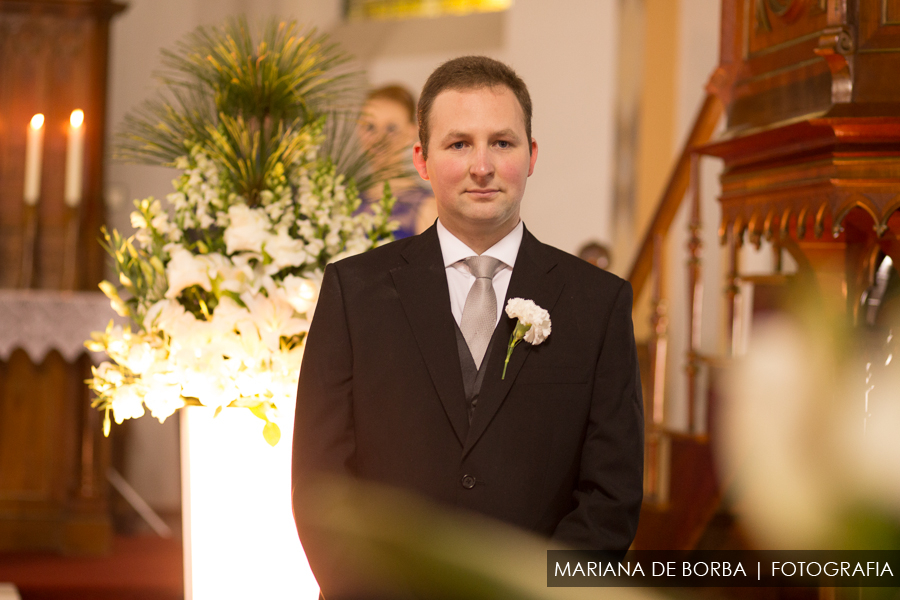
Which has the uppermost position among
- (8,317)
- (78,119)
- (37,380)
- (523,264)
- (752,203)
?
(78,119)

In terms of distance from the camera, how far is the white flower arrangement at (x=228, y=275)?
1898mm

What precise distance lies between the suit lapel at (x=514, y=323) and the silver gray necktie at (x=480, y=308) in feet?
0.09

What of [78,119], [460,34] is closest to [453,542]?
[78,119]

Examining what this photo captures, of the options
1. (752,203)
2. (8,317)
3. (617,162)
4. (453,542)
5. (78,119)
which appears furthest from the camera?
(617,162)

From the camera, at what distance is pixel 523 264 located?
149 centimetres

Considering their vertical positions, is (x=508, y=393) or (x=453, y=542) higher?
(x=508, y=393)

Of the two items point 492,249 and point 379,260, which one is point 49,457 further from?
point 492,249

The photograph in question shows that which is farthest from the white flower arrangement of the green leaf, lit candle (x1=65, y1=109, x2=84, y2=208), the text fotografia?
lit candle (x1=65, y1=109, x2=84, y2=208)

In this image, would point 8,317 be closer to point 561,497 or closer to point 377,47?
Result: point 377,47

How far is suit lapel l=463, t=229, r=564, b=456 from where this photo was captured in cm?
140

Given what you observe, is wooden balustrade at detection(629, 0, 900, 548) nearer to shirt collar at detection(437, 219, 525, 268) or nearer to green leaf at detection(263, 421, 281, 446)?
shirt collar at detection(437, 219, 525, 268)

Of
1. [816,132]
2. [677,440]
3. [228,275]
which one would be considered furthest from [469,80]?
[677,440]

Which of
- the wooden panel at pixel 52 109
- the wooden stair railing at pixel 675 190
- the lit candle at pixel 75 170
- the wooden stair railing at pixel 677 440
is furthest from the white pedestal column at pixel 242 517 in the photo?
the wooden panel at pixel 52 109

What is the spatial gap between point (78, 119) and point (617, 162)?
12.3 ft
